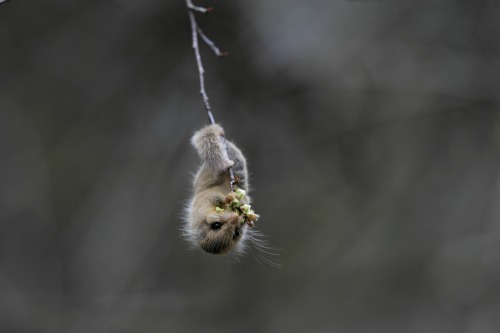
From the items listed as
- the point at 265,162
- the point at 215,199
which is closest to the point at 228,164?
the point at 215,199

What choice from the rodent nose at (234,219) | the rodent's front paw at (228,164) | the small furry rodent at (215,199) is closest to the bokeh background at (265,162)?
the small furry rodent at (215,199)

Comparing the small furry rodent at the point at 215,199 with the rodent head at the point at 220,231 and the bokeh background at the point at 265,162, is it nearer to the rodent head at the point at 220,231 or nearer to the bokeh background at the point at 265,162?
the rodent head at the point at 220,231

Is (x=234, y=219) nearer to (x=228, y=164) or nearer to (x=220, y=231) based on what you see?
(x=220, y=231)

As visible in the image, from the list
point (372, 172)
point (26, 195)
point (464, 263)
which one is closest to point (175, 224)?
point (26, 195)

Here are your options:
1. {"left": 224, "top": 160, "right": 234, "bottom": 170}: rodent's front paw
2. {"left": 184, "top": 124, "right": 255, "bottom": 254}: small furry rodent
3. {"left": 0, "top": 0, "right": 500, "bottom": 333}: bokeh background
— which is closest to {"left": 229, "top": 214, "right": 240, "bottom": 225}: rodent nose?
{"left": 184, "top": 124, "right": 255, "bottom": 254}: small furry rodent

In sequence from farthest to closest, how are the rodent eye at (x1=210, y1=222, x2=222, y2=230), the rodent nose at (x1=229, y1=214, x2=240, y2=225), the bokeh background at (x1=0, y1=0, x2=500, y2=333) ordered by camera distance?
the bokeh background at (x1=0, y1=0, x2=500, y2=333) → the rodent eye at (x1=210, y1=222, x2=222, y2=230) → the rodent nose at (x1=229, y1=214, x2=240, y2=225)

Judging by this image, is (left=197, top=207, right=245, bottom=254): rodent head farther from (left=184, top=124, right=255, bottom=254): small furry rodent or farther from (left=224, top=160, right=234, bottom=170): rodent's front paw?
(left=224, top=160, right=234, bottom=170): rodent's front paw
